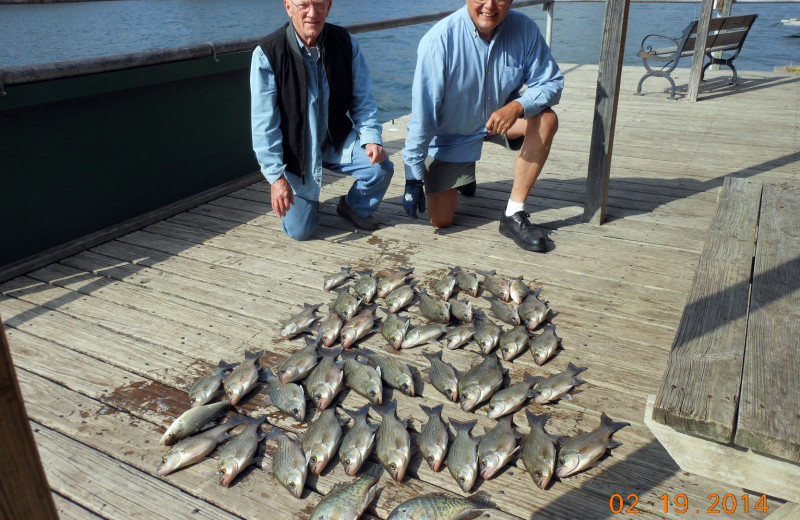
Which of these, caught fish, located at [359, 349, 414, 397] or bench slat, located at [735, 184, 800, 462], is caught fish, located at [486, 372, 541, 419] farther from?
bench slat, located at [735, 184, 800, 462]

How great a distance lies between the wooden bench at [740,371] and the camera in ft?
4.79

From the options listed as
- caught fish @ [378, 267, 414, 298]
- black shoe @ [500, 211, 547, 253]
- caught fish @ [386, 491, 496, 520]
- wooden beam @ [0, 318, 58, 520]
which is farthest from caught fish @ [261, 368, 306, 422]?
black shoe @ [500, 211, 547, 253]

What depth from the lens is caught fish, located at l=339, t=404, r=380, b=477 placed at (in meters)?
2.23

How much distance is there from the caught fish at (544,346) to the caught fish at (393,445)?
78 cm

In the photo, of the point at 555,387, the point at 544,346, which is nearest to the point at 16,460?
the point at 555,387

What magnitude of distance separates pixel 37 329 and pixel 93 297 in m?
0.40

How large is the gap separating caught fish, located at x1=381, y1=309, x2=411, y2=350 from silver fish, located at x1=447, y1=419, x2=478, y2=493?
70 cm

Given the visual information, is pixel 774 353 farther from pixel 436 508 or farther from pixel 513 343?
pixel 513 343

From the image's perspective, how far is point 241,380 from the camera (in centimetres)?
267

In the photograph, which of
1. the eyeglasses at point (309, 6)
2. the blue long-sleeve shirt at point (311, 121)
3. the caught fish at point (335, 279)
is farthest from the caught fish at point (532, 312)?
the eyeglasses at point (309, 6)

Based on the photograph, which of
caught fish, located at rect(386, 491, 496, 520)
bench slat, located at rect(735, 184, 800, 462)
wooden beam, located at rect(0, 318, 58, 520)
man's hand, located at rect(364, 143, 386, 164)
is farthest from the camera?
man's hand, located at rect(364, 143, 386, 164)

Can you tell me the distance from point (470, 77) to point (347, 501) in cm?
283

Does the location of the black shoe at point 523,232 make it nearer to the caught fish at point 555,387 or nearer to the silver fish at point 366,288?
the silver fish at point 366,288

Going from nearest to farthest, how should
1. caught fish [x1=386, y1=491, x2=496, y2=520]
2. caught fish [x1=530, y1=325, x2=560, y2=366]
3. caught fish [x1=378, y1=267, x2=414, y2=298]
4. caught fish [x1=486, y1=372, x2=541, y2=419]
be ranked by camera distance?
caught fish [x1=386, y1=491, x2=496, y2=520] → caught fish [x1=486, y1=372, x2=541, y2=419] → caught fish [x1=530, y1=325, x2=560, y2=366] → caught fish [x1=378, y1=267, x2=414, y2=298]
